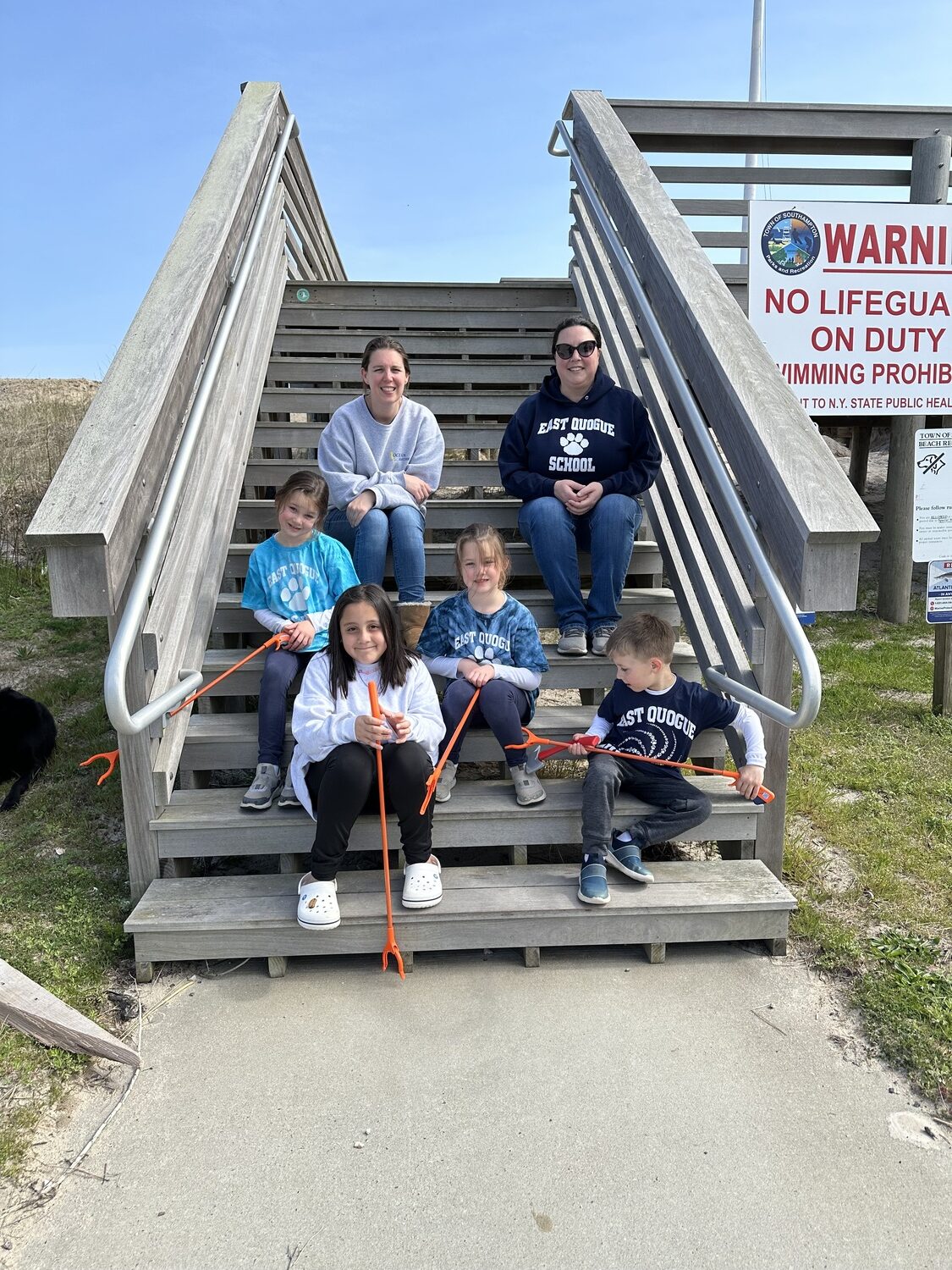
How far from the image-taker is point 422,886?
255 centimetres

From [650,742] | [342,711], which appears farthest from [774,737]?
[342,711]

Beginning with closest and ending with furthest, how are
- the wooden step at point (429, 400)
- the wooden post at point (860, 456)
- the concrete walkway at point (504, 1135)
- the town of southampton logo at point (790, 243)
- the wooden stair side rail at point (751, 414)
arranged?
the concrete walkway at point (504, 1135)
the wooden stair side rail at point (751, 414)
the wooden step at point (429, 400)
the town of southampton logo at point (790, 243)
the wooden post at point (860, 456)

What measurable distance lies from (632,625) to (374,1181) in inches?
64.0

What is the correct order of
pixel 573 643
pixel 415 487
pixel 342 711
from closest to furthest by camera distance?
pixel 342 711 < pixel 573 643 < pixel 415 487

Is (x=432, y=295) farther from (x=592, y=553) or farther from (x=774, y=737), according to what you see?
(x=774, y=737)

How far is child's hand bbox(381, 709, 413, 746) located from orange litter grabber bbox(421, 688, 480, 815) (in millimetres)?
130

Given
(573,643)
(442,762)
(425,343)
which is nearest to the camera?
(442,762)

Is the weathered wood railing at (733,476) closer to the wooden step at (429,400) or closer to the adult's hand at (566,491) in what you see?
the adult's hand at (566,491)

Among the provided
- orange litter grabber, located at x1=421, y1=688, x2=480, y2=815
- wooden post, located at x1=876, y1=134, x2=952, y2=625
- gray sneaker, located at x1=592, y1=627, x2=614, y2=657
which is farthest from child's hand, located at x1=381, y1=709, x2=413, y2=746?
wooden post, located at x1=876, y1=134, x2=952, y2=625

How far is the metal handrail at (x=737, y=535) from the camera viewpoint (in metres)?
2.33

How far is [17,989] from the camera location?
2.23 metres

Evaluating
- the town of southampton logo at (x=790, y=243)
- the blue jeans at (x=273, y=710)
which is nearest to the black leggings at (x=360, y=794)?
the blue jeans at (x=273, y=710)

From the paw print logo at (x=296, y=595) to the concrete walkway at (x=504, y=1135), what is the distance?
118cm

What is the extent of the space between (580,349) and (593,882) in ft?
6.67
